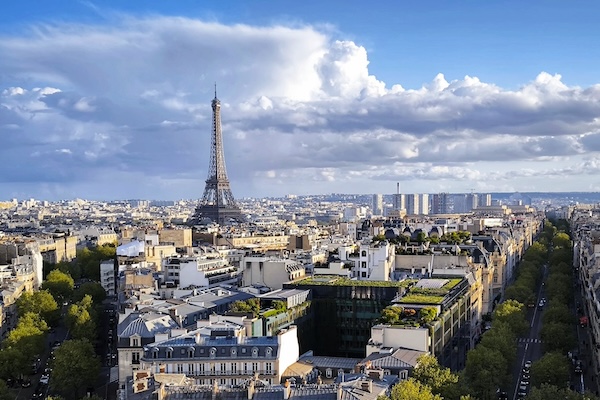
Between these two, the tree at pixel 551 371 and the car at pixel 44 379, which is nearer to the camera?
the tree at pixel 551 371

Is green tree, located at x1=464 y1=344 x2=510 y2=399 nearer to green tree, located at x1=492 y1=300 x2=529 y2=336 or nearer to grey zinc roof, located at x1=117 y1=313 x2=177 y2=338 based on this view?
green tree, located at x1=492 y1=300 x2=529 y2=336

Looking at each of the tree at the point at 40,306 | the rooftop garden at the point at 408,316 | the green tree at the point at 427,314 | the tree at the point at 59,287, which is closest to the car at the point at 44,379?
the tree at the point at 40,306

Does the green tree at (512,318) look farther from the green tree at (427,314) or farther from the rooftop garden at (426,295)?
the green tree at (427,314)

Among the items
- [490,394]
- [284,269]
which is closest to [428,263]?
[284,269]

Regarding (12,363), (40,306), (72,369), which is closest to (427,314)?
(72,369)

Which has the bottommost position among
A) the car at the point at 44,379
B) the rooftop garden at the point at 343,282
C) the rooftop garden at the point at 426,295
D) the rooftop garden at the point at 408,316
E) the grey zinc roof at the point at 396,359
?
the car at the point at 44,379

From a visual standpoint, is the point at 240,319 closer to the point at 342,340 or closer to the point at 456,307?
the point at 342,340

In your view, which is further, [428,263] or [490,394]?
[428,263]
